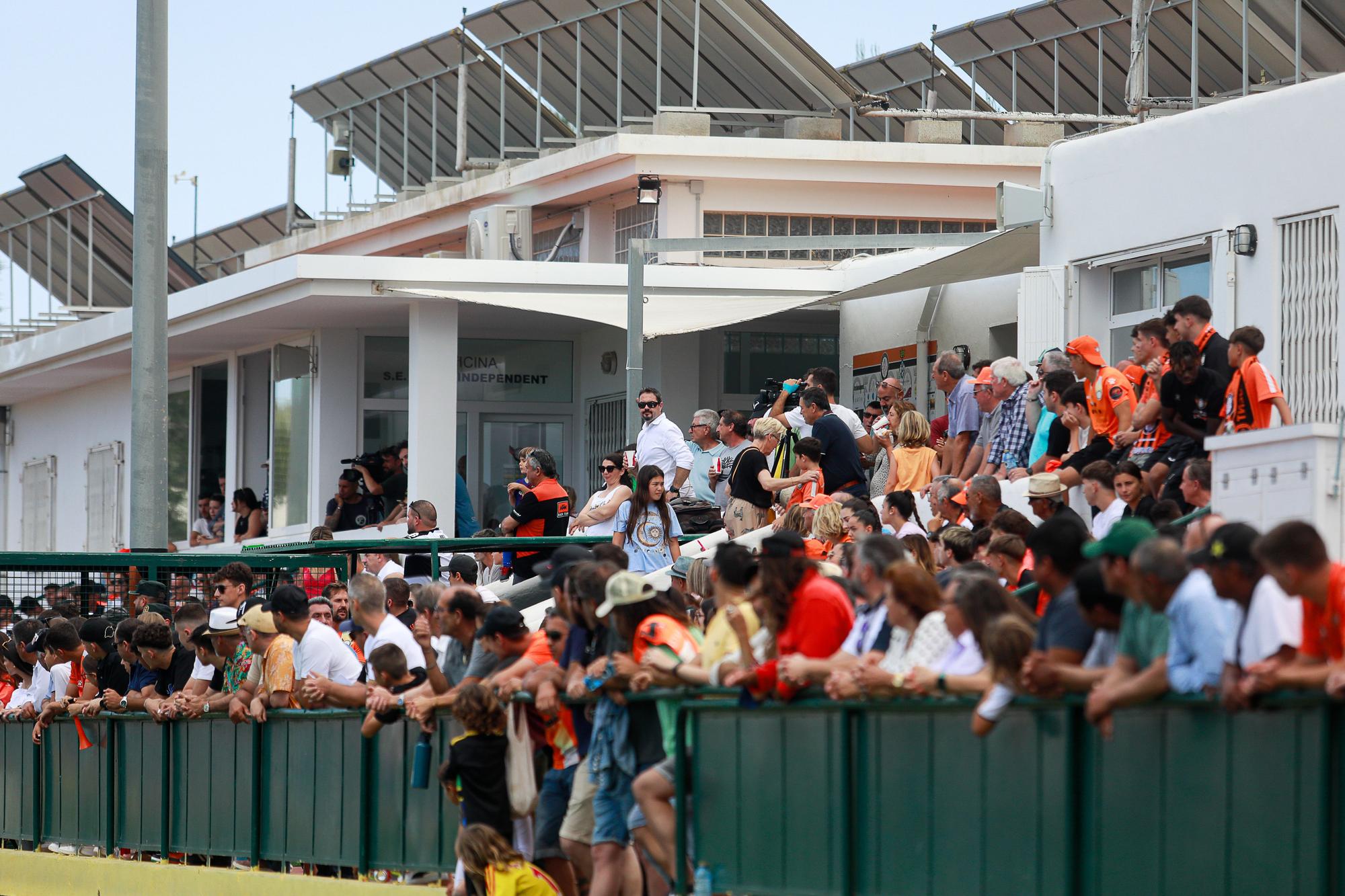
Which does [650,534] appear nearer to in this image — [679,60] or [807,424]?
[807,424]

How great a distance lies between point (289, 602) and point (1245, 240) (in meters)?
8.55

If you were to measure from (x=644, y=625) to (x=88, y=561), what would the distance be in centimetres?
743

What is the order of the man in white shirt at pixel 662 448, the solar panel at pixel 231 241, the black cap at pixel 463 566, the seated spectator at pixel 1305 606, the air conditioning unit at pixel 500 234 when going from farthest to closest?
the solar panel at pixel 231 241 < the air conditioning unit at pixel 500 234 < the man in white shirt at pixel 662 448 < the black cap at pixel 463 566 < the seated spectator at pixel 1305 606

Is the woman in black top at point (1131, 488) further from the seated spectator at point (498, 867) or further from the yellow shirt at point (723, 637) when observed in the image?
the seated spectator at point (498, 867)

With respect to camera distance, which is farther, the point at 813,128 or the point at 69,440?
the point at 69,440

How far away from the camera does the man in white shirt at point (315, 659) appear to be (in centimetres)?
1027

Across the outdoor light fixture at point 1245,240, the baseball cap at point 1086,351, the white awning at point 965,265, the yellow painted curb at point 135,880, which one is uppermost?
the white awning at point 965,265

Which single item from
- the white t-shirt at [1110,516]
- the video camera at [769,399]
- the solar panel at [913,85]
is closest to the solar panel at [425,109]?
the solar panel at [913,85]

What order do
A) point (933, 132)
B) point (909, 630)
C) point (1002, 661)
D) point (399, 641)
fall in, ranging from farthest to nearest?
point (933, 132) → point (399, 641) → point (909, 630) → point (1002, 661)

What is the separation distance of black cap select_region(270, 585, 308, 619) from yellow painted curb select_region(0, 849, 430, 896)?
1426 mm

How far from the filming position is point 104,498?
103ft

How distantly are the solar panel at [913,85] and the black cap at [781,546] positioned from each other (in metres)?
22.5

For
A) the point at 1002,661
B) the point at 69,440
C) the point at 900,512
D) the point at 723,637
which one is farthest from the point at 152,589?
the point at 69,440

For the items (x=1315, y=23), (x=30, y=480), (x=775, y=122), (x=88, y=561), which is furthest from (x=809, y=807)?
(x=30, y=480)
